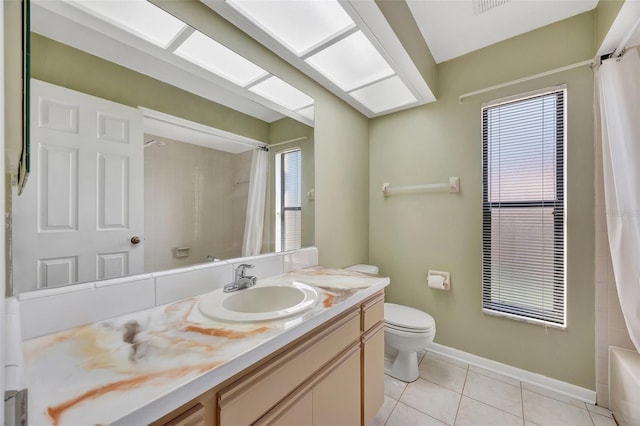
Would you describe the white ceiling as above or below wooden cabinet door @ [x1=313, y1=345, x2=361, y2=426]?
above

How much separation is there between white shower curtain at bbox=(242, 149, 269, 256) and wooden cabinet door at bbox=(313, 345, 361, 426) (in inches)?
28.9

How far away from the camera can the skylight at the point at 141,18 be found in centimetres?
90

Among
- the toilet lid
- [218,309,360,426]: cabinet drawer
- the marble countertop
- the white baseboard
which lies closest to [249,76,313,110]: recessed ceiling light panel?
the marble countertop

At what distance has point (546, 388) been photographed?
170 centimetres

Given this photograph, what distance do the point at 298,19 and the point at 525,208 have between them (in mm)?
1934

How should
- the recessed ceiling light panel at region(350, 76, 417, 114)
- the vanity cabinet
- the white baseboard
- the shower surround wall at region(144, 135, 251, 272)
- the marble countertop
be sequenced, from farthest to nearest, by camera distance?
the recessed ceiling light panel at region(350, 76, 417, 114)
the white baseboard
the shower surround wall at region(144, 135, 251, 272)
the vanity cabinet
the marble countertop

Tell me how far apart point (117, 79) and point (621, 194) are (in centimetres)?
252

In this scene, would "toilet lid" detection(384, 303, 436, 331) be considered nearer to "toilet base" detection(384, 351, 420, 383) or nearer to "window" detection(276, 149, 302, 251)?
"toilet base" detection(384, 351, 420, 383)

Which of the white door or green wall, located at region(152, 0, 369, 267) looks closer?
the white door

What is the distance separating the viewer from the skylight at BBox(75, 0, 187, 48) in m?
0.90

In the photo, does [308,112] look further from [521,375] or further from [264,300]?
[521,375]

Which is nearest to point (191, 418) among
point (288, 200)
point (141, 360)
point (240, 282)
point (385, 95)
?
point (141, 360)

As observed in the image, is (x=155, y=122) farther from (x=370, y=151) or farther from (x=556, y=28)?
(x=556, y=28)

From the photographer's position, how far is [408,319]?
70.9 inches
